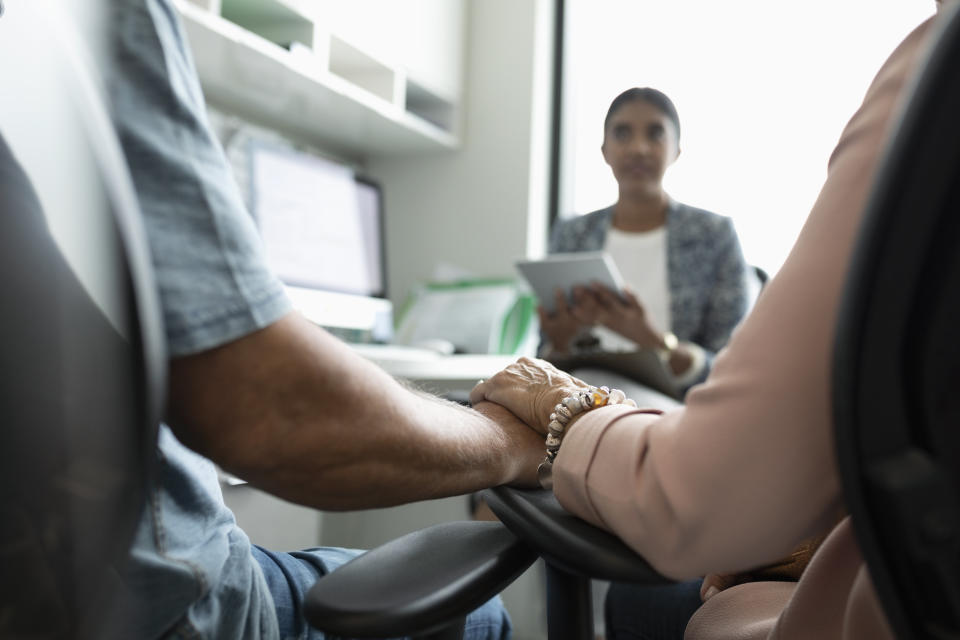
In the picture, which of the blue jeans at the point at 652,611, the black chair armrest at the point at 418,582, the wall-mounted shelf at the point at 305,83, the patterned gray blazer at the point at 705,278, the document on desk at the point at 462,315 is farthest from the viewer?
the document on desk at the point at 462,315

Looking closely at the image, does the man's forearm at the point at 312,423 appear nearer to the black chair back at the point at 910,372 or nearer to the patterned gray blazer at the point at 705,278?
the black chair back at the point at 910,372

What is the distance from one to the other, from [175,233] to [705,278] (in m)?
1.74

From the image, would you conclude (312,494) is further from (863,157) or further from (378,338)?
(378,338)

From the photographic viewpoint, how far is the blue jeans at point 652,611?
749 mm

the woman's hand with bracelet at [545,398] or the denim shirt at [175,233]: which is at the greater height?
the denim shirt at [175,233]

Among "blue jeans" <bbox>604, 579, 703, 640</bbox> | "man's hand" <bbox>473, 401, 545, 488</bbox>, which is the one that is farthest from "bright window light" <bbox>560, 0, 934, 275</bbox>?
"man's hand" <bbox>473, 401, 545, 488</bbox>

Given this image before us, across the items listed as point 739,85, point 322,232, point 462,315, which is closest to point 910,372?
point 322,232

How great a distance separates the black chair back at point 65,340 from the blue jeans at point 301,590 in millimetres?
283

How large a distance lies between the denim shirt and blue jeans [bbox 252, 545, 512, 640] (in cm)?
13

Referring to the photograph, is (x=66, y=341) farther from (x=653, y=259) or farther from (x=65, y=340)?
(x=653, y=259)

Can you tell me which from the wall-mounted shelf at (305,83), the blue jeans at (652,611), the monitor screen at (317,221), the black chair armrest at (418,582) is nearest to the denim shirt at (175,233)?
the black chair armrest at (418,582)

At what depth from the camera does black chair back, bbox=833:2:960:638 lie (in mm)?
302

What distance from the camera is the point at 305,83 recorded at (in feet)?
6.03

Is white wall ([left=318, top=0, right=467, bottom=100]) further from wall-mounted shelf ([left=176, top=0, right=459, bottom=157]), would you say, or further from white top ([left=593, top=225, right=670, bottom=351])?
white top ([left=593, top=225, right=670, bottom=351])
